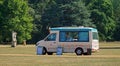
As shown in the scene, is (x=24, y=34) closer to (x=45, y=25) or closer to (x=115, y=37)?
(x=45, y=25)

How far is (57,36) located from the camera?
4253 centimetres

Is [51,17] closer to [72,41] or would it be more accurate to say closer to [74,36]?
[74,36]

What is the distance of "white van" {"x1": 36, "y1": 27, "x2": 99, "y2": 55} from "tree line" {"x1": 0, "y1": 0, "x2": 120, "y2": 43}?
2000 inches

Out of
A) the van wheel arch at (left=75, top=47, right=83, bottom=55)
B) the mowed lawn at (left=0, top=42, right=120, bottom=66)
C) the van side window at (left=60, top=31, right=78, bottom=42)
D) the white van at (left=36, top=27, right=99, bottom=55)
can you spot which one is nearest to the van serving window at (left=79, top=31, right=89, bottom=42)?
the white van at (left=36, top=27, right=99, bottom=55)

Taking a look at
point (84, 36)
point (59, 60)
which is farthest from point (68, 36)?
point (59, 60)

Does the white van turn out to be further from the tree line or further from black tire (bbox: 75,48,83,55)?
the tree line

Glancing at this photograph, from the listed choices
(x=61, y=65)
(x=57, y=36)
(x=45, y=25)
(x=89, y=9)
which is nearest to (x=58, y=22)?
(x=45, y=25)

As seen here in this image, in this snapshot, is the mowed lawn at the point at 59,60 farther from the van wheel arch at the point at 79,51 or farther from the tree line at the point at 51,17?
the tree line at the point at 51,17

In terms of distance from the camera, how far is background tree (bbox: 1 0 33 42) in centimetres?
9344

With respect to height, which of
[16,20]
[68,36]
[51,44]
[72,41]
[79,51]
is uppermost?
[68,36]

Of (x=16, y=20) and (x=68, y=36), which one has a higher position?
(x=68, y=36)

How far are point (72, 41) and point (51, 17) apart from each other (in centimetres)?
6322

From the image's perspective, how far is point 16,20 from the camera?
9375 centimetres

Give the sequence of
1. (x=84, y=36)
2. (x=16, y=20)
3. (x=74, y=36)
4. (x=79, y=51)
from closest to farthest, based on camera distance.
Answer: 1. (x=79, y=51)
2. (x=84, y=36)
3. (x=74, y=36)
4. (x=16, y=20)
